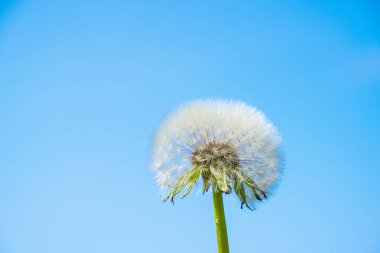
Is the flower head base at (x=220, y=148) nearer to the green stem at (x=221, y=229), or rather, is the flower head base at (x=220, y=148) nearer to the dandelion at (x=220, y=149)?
the dandelion at (x=220, y=149)

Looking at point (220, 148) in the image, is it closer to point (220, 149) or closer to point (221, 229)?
point (220, 149)

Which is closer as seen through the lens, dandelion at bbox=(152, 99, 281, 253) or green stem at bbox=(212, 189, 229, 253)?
green stem at bbox=(212, 189, 229, 253)

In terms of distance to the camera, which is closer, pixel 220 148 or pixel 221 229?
pixel 221 229

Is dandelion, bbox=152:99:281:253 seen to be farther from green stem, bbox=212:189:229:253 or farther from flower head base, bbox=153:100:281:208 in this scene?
green stem, bbox=212:189:229:253

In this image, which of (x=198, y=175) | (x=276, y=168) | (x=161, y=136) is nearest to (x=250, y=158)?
(x=276, y=168)

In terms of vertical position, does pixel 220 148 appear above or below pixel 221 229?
above

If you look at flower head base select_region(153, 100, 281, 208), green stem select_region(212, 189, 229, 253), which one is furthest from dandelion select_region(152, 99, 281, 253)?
green stem select_region(212, 189, 229, 253)

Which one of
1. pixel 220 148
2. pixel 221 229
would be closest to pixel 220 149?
pixel 220 148
